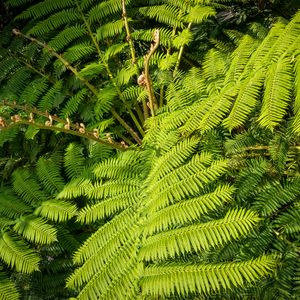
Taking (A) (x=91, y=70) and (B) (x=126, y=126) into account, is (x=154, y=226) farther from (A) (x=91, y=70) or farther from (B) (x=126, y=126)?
(A) (x=91, y=70)

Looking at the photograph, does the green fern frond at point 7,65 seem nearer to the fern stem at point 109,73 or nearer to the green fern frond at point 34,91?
the green fern frond at point 34,91

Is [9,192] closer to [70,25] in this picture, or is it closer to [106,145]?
[106,145]

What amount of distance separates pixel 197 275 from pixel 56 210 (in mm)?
934

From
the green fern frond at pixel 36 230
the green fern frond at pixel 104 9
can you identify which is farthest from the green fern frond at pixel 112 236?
the green fern frond at pixel 104 9

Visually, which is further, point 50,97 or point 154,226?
point 50,97

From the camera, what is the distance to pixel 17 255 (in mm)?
1937

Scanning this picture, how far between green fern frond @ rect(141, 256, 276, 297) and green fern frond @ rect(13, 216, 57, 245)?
650 mm

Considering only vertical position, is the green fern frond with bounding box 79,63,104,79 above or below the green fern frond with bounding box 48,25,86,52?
below

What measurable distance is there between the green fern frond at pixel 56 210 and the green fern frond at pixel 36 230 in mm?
43

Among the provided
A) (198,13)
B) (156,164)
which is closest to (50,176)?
(156,164)

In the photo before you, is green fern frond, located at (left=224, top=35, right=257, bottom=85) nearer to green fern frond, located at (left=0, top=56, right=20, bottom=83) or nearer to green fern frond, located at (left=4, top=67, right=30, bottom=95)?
green fern frond, located at (left=4, top=67, right=30, bottom=95)

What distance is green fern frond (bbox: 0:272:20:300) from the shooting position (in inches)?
73.2

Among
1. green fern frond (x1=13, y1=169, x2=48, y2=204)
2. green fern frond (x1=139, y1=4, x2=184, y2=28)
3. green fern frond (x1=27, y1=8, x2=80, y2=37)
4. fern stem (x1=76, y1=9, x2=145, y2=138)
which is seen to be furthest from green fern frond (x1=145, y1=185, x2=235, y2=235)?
green fern frond (x1=27, y1=8, x2=80, y2=37)

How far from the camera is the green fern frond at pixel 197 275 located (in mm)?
1359
